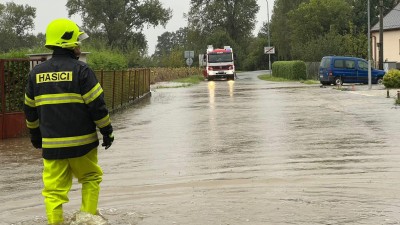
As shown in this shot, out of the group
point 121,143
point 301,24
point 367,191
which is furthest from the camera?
point 301,24

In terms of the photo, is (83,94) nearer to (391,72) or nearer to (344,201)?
(344,201)

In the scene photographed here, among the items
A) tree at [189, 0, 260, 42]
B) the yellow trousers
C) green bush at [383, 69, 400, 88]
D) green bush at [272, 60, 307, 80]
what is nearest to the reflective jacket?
the yellow trousers

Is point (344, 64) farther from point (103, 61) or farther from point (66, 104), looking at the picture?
point (66, 104)

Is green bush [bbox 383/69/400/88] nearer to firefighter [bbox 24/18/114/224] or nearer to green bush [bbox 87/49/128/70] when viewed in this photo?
green bush [bbox 87/49/128/70]

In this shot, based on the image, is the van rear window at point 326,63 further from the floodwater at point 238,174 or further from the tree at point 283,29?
the tree at point 283,29

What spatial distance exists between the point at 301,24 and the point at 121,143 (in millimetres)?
73704

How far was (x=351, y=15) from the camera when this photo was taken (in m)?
86.1

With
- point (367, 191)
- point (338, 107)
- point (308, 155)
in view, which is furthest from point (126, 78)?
point (367, 191)

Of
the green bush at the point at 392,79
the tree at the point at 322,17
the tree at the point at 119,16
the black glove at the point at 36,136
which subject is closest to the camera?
the black glove at the point at 36,136

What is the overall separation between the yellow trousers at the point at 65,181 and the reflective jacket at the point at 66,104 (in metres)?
0.10

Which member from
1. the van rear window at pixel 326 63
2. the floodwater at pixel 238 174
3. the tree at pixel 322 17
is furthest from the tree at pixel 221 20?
the floodwater at pixel 238 174

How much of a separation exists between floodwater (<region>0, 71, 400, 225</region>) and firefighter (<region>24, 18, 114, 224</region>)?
0.84 m

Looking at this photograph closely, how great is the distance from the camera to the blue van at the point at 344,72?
4344 centimetres

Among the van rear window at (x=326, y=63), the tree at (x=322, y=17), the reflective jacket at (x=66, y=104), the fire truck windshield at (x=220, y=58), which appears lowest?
the reflective jacket at (x=66, y=104)
